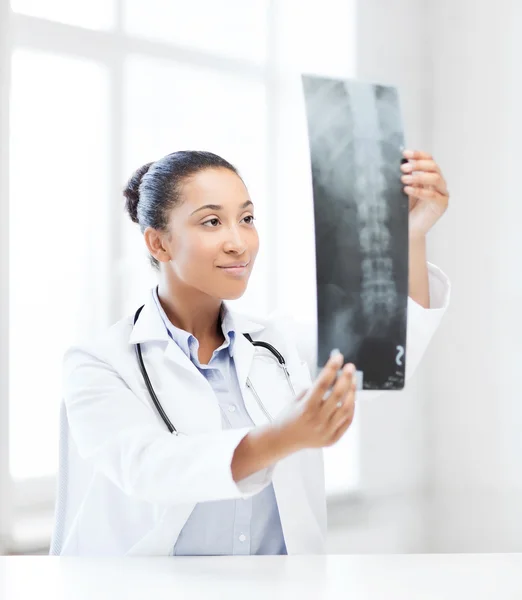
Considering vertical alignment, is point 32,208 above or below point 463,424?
above

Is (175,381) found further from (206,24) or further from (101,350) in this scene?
(206,24)

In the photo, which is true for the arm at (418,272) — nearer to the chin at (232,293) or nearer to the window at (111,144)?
the chin at (232,293)

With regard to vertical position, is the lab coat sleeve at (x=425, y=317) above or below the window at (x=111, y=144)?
below

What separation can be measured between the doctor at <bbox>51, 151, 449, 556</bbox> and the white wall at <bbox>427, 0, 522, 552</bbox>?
1.34m

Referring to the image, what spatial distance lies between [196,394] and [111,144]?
1.10 metres

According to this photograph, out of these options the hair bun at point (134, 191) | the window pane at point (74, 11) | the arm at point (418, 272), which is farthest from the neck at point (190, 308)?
the window pane at point (74, 11)

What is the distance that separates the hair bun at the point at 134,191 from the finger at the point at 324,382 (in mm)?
550

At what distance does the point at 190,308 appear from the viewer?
45.5 inches

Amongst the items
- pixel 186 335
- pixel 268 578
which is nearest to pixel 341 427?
pixel 268 578

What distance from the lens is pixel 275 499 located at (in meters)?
1.09

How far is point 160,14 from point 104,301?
82cm

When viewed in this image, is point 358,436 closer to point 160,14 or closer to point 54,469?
point 54,469

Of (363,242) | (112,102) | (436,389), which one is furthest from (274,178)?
(363,242)

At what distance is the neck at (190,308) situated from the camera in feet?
3.77
